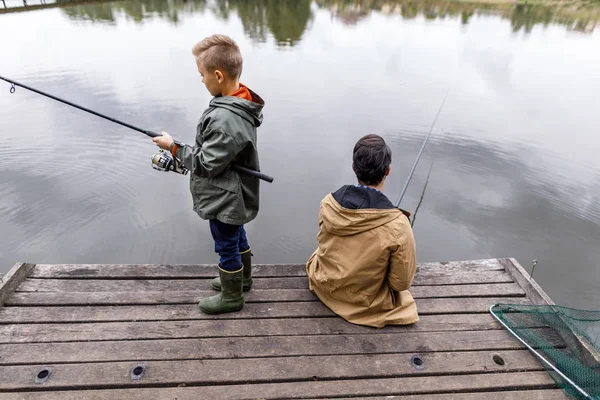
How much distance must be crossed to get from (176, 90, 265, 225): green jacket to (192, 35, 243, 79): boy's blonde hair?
15 centimetres

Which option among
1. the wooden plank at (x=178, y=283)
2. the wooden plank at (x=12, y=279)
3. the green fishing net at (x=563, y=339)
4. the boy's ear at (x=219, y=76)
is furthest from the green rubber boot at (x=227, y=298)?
the green fishing net at (x=563, y=339)

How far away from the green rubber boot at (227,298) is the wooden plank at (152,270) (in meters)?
0.37

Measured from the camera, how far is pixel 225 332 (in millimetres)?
2129

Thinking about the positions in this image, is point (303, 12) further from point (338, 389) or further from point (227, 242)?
point (338, 389)

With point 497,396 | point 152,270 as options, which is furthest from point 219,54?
point 497,396

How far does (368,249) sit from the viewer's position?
1.99 m

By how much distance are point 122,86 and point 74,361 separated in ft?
25.9

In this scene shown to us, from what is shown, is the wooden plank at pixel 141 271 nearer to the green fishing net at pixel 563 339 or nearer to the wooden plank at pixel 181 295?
the wooden plank at pixel 181 295

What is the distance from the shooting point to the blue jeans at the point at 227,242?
2076 mm

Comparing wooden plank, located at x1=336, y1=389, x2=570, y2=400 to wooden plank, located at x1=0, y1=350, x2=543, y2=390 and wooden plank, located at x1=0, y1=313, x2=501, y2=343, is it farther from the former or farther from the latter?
wooden plank, located at x1=0, y1=313, x2=501, y2=343

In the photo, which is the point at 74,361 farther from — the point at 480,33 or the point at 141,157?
the point at 480,33

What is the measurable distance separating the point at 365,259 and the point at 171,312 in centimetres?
115

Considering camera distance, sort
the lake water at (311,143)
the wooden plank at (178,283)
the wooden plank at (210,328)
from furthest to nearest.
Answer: the lake water at (311,143), the wooden plank at (178,283), the wooden plank at (210,328)

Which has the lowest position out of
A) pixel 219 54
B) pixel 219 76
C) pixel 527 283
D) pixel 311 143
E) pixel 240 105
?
pixel 311 143
